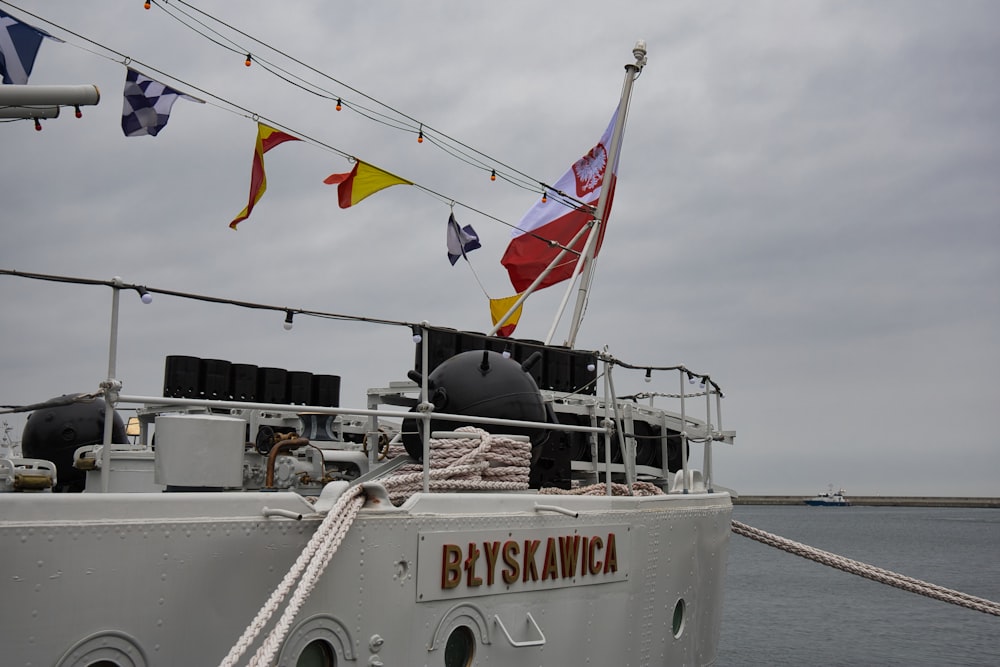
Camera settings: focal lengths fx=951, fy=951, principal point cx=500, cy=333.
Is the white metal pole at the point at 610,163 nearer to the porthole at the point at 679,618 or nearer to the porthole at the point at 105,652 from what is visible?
the porthole at the point at 679,618

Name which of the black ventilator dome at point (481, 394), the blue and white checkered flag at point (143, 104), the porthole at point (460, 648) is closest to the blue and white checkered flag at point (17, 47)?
the blue and white checkered flag at point (143, 104)

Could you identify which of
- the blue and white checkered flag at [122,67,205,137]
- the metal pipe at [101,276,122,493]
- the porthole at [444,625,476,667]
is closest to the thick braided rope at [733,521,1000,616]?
the porthole at [444,625,476,667]

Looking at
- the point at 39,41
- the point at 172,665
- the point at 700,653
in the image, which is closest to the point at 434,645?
the point at 172,665

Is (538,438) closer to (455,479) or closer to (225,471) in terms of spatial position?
(455,479)

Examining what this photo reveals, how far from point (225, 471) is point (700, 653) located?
617 centimetres

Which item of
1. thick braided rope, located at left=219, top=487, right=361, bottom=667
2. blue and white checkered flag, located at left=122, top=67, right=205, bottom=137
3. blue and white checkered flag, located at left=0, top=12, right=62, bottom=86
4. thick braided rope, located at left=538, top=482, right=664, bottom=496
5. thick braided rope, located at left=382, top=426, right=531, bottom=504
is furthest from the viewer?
blue and white checkered flag, located at left=122, top=67, right=205, bottom=137

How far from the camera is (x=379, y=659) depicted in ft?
19.9

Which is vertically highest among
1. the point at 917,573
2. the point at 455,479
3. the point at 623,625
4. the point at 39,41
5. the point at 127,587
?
the point at 39,41

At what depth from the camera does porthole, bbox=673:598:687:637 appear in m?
9.49

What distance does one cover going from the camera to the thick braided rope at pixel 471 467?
740 cm

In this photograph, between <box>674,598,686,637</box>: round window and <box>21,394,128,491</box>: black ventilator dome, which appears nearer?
<box>674,598,686,637</box>: round window

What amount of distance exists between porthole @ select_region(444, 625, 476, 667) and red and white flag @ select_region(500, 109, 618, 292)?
35.2 feet

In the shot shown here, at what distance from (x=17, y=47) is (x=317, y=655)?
6.67m

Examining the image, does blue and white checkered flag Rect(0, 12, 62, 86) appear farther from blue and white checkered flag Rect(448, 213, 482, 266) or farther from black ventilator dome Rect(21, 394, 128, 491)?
blue and white checkered flag Rect(448, 213, 482, 266)
